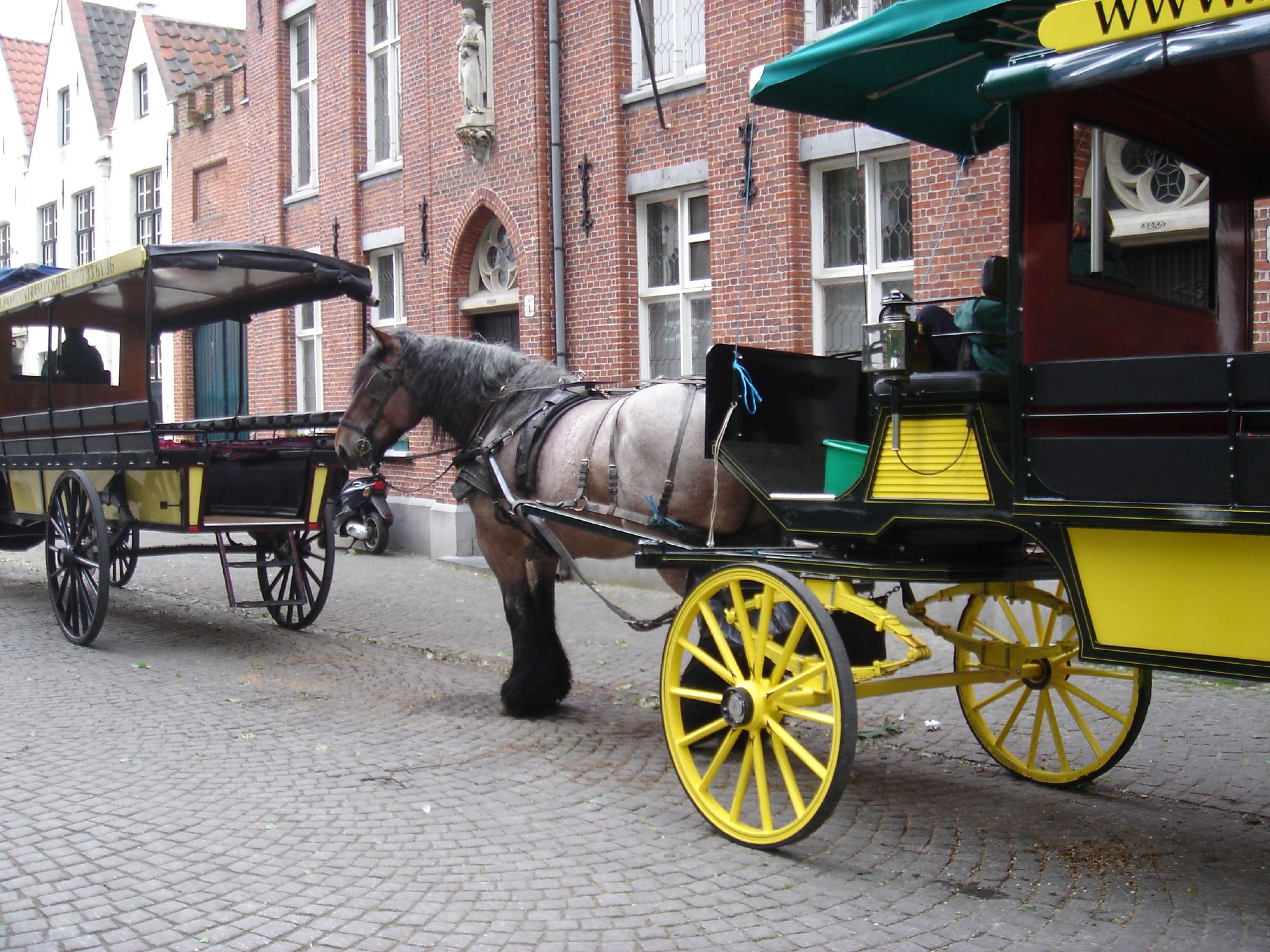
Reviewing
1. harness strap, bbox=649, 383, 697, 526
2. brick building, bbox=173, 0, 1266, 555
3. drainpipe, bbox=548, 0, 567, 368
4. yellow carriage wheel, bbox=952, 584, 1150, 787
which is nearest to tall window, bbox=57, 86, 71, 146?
brick building, bbox=173, 0, 1266, 555

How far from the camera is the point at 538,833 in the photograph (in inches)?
177

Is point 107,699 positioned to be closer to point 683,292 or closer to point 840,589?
point 840,589

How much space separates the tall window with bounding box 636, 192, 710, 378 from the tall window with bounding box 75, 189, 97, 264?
1632 centimetres

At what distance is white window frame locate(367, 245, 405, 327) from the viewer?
15195 millimetres

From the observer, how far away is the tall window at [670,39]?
36.3 ft

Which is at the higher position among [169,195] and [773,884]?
[169,195]

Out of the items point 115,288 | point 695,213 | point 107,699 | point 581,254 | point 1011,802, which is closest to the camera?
point 1011,802

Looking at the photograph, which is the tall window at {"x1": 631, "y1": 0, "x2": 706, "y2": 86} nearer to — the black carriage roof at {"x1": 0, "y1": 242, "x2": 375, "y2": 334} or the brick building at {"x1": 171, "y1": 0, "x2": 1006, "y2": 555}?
the brick building at {"x1": 171, "y1": 0, "x2": 1006, "y2": 555}

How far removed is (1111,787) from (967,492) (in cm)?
203

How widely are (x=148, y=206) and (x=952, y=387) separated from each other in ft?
68.2

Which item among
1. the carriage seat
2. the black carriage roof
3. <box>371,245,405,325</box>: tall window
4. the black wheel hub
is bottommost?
the black wheel hub

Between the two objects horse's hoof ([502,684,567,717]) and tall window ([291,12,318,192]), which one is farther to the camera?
tall window ([291,12,318,192])

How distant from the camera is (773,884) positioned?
3.97 metres

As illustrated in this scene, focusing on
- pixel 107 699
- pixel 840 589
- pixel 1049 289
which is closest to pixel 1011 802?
pixel 840 589
